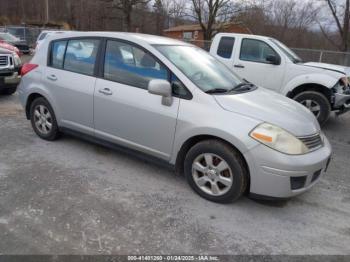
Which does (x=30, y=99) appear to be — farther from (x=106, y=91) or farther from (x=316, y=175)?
(x=316, y=175)

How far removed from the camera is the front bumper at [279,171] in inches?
119

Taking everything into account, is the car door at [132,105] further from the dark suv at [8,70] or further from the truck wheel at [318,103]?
the truck wheel at [318,103]

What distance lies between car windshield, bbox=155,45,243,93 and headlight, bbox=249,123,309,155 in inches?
30.1

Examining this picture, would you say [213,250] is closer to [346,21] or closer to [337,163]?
[337,163]

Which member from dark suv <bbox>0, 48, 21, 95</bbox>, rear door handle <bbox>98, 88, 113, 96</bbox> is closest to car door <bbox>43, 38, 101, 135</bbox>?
rear door handle <bbox>98, 88, 113, 96</bbox>

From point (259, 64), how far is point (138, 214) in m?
5.23

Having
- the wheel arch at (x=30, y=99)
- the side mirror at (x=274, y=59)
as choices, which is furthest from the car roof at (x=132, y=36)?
the side mirror at (x=274, y=59)

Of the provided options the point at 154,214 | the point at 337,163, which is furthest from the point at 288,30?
the point at 154,214

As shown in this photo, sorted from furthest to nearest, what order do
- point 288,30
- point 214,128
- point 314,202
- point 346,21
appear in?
point 288,30 → point 346,21 → point 314,202 → point 214,128

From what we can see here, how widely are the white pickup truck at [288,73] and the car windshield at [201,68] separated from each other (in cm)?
308

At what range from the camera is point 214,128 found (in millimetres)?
3246

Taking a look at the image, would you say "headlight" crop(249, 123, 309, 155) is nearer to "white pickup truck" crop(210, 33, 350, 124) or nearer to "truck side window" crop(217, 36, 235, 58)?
"white pickup truck" crop(210, 33, 350, 124)

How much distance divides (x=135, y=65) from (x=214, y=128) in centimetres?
132

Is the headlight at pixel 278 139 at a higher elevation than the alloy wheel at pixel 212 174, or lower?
higher
